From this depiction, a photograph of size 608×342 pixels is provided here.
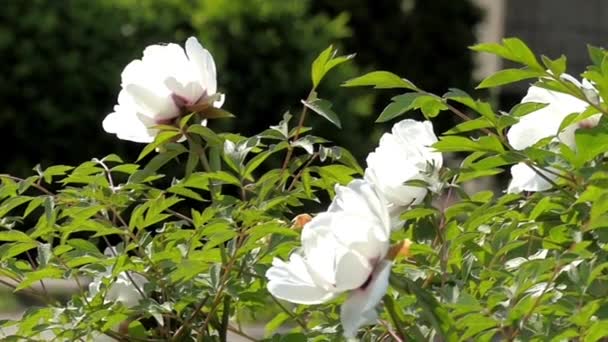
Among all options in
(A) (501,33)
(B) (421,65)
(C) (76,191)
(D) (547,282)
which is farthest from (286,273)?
(A) (501,33)

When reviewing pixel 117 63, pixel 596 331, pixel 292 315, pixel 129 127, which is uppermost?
pixel 129 127

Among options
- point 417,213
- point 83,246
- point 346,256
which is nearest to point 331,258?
point 346,256

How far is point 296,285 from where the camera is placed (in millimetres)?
1312

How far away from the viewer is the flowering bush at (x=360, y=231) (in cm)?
132

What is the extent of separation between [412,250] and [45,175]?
0.52 m

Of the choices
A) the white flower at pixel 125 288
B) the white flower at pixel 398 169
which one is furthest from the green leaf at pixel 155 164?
the white flower at pixel 398 169

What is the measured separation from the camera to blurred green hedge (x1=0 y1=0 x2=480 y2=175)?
834cm

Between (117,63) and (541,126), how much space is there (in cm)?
710

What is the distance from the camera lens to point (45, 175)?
1.73 m

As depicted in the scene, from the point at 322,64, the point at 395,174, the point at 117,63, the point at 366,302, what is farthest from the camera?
the point at 117,63

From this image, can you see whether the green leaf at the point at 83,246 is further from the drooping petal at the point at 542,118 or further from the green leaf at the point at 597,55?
the green leaf at the point at 597,55

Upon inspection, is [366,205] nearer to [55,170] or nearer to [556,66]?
[556,66]

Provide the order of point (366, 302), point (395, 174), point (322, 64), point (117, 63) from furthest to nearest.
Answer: point (117, 63), point (322, 64), point (395, 174), point (366, 302)

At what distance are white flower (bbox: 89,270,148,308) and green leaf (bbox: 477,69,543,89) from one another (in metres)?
0.45
